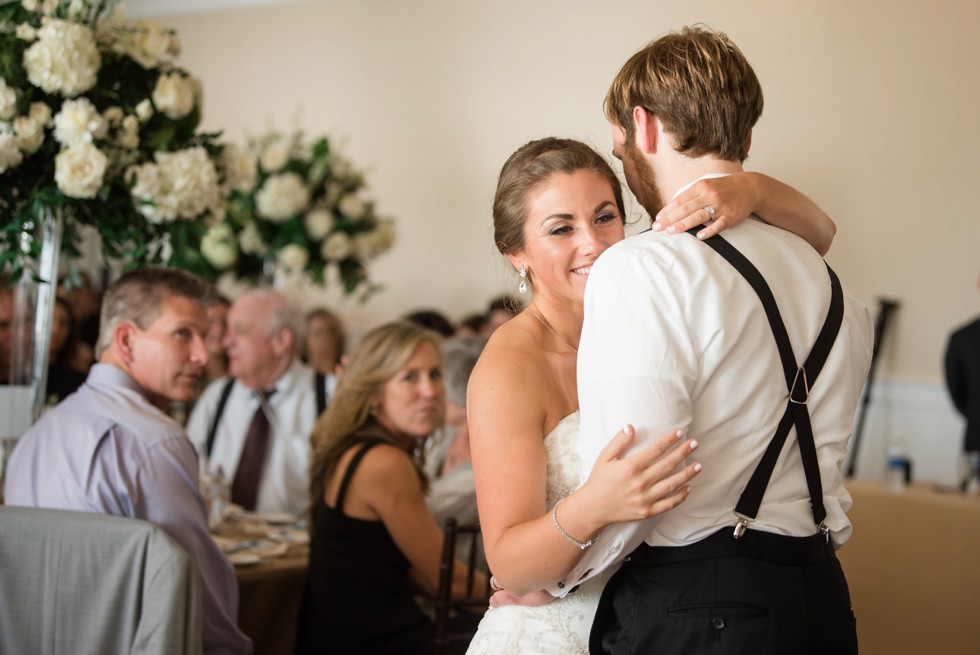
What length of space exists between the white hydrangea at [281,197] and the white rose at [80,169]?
252cm

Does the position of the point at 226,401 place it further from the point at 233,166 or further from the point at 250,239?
the point at 233,166

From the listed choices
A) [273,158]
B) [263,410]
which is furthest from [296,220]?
[263,410]

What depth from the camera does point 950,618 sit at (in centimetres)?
219

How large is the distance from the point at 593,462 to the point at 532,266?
0.58 m

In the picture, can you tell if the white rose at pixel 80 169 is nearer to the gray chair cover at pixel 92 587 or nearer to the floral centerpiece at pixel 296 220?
the gray chair cover at pixel 92 587

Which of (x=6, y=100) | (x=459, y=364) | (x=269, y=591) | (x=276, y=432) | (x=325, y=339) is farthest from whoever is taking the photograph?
(x=325, y=339)

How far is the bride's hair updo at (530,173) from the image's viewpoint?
6.16ft

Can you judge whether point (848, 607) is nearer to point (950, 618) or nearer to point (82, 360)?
point (950, 618)

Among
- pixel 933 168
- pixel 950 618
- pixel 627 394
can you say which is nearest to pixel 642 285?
pixel 627 394

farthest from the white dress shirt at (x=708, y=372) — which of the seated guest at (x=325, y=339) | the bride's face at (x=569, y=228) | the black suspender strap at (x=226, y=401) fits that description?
the seated guest at (x=325, y=339)

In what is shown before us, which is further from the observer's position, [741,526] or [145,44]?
[145,44]

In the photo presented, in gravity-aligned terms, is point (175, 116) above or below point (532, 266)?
above

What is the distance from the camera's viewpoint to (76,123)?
9.36 feet

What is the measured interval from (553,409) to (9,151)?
1.91m
